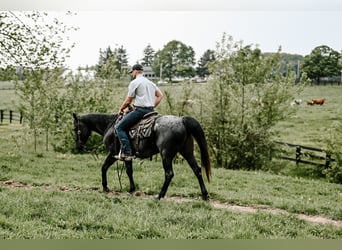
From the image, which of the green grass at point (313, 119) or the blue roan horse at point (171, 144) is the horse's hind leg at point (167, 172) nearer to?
the blue roan horse at point (171, 144)

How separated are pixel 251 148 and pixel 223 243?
1269 centimetres

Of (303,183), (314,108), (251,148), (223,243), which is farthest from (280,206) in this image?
(314,108)

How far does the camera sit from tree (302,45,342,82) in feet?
78.3

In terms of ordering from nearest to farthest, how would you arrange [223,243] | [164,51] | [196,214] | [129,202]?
[223,243] < [196,214] < [129,202] < [164,51]

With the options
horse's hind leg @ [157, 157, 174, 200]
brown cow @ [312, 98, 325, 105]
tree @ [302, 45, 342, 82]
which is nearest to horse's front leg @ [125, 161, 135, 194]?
horse's hind leg @ [157, 157, 174, 200]

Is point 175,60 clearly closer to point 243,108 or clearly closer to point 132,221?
point 243,108

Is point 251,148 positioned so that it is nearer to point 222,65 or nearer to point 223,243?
point 222,65

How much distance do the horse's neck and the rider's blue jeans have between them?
2.60 feet

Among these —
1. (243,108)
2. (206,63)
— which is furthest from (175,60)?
(243,108)

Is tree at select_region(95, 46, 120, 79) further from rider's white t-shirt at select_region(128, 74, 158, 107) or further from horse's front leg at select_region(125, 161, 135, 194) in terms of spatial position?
rider's white t-shirt at select_region(128, 74, 158, 107)

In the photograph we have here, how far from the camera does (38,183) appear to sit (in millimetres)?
9547

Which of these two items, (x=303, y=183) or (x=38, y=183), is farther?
(x=303, y=183)

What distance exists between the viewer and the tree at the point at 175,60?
81.9ft

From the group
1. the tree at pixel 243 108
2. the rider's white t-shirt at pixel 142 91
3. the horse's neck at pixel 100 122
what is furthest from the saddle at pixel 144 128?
the tree at pixel 243 108
